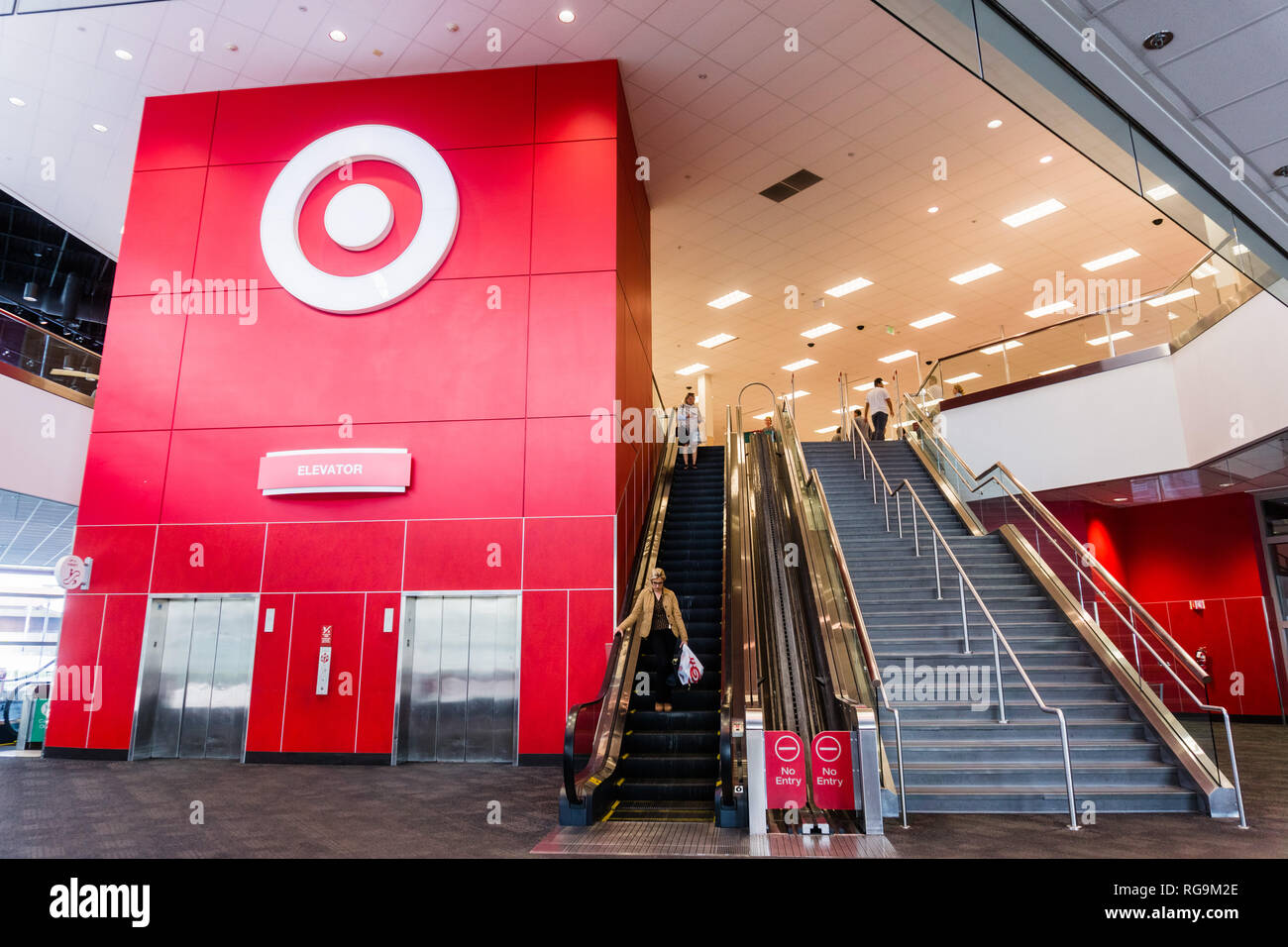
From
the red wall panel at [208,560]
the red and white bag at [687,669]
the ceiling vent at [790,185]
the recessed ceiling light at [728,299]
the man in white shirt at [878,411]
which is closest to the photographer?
the red and white bag at [687,669]

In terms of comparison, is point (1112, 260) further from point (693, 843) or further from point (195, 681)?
point (195, 681)

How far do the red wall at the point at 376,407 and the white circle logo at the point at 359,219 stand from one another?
0.52ft

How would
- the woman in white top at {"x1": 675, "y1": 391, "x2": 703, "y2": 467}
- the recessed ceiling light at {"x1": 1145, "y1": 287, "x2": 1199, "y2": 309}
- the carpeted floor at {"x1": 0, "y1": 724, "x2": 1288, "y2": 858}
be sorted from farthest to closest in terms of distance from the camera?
the woman in white top at {"x1": 675, "y1": 391, "x2": 703, "y2": 467}
the recessed ceiling light at {"x1": 1145, "y1": 287, "x2": 1199, "y2": 309}
the carpeted floor at {"x1": 0, "y1": 724, "x2": 1288, "y2": 858}

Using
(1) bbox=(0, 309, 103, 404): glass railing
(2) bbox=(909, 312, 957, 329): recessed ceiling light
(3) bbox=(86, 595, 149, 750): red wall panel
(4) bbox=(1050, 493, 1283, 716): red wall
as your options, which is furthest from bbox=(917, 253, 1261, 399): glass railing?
(1) bbox=(0, 309, 103, 404): glass railing

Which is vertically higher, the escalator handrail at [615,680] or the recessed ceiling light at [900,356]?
the recessed ceiling light at [900,356]

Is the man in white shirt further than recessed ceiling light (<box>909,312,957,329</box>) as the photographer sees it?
No

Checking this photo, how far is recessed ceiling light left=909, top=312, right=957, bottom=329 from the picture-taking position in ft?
60.8

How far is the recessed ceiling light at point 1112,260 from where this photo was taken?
50.7 ft

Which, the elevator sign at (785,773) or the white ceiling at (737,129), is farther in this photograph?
the white ceiling at (737,129)

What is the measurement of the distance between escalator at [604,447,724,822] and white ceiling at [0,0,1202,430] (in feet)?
20.8

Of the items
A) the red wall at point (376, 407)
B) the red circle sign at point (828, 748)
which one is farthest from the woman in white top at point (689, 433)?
the red circle sign at point (828, 748)

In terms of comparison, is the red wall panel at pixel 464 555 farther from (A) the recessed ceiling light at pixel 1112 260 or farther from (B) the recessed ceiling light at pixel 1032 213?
(A) the recessed ceiling light at pixel 1112 260

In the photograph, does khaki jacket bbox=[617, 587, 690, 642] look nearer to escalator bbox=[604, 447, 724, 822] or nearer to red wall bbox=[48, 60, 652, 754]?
escalator bbox=[604, 447, 724, 822]
